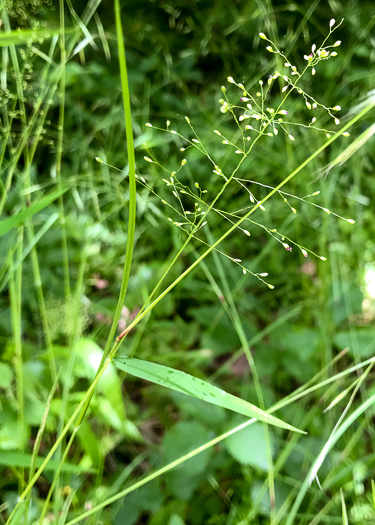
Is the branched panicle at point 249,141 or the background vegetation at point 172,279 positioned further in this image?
the background vegetation at point 172,279

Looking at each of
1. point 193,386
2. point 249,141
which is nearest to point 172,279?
point 249,141

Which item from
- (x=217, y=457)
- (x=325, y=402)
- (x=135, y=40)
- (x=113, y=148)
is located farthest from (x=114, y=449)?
(x=135, y=40)

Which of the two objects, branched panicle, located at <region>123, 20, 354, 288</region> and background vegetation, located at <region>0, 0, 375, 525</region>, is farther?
background vegetation, located at <region>0, 0, 375, 525</region>

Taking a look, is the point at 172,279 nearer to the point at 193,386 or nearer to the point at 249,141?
the point at 249,141

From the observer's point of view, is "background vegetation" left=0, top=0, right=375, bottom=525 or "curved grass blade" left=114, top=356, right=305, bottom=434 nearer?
"curved grass blade" left=114, top=356, right=305, bottom=434
